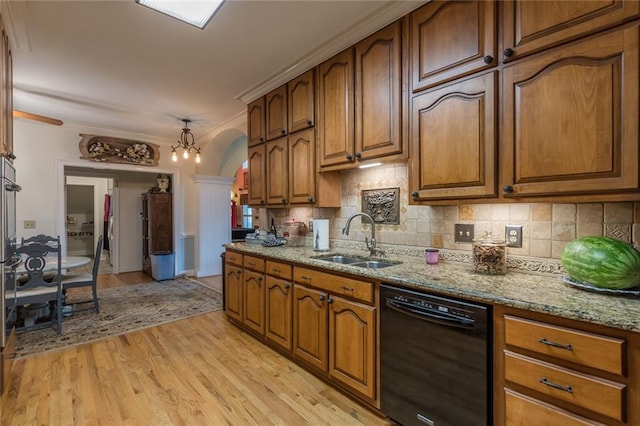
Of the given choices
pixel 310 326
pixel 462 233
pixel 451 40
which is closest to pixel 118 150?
pixel 310 326

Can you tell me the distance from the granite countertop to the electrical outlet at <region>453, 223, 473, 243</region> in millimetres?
160

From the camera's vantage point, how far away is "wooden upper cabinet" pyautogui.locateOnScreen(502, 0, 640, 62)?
4.09ft

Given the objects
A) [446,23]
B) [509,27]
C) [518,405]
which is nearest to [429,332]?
[518,405]

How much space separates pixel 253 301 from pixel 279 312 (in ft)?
1.48

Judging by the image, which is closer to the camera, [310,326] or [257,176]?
[310,326]

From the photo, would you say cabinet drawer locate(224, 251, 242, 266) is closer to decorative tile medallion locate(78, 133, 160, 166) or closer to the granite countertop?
the granite countertop

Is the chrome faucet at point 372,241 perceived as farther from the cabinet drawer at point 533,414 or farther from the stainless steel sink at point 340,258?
the cabinet drawer at point 533,414

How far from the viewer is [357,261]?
2434 mm

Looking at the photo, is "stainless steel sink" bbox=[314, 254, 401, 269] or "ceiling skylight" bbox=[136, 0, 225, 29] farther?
"stainless steel sink" bbox=[314, 254, 401, 269]

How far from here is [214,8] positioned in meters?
2.07

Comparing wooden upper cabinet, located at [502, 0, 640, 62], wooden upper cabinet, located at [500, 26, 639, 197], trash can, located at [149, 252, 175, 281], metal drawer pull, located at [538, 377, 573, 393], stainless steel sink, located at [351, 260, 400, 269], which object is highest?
wooden upper cabinet, located at [502, 0, 640, 62]

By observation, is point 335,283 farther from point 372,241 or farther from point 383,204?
point 383,204

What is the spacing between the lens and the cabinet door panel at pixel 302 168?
2758 mm

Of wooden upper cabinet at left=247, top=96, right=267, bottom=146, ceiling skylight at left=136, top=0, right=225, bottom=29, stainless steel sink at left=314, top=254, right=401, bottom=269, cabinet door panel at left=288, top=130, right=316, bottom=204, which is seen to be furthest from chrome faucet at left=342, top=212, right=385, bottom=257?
ceiling skylight at left=136, top=0, right=225, bottom=29
